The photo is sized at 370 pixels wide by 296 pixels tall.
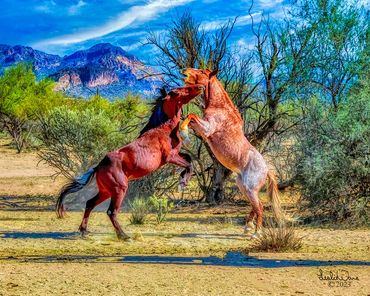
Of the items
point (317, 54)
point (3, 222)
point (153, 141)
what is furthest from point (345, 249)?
point (317, 54)

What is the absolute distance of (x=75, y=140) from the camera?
2231cm

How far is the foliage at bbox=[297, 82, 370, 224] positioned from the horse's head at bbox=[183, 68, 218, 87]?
419 centimetres

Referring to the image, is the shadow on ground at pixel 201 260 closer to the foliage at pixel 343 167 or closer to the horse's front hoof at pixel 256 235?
the horse's front hoof at pixel 256 235

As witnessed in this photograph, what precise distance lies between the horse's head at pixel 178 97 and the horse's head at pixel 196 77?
6.9 inches

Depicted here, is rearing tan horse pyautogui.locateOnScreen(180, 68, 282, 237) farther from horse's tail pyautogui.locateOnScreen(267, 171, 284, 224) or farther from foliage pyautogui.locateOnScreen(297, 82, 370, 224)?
foliage pyautogui.locateOnScreen(297, 82, 370, 224)

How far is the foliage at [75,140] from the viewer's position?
22.0 m

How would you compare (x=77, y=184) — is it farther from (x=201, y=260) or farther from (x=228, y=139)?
(x=201, y=260)

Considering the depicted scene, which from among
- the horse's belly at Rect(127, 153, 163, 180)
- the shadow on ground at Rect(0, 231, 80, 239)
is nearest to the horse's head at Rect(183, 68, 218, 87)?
the horse's belly at Rect(127, 153, 163, 180)

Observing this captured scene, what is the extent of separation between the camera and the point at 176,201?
2116 centimetres

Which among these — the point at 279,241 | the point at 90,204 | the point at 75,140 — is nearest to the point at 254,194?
the point at 279,241

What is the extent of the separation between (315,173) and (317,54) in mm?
5719

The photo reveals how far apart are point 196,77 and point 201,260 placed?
132 inches

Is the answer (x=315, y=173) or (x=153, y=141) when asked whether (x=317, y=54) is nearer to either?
(x=315, y=173)

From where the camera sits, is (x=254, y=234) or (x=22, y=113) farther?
(x=22, y=113)
